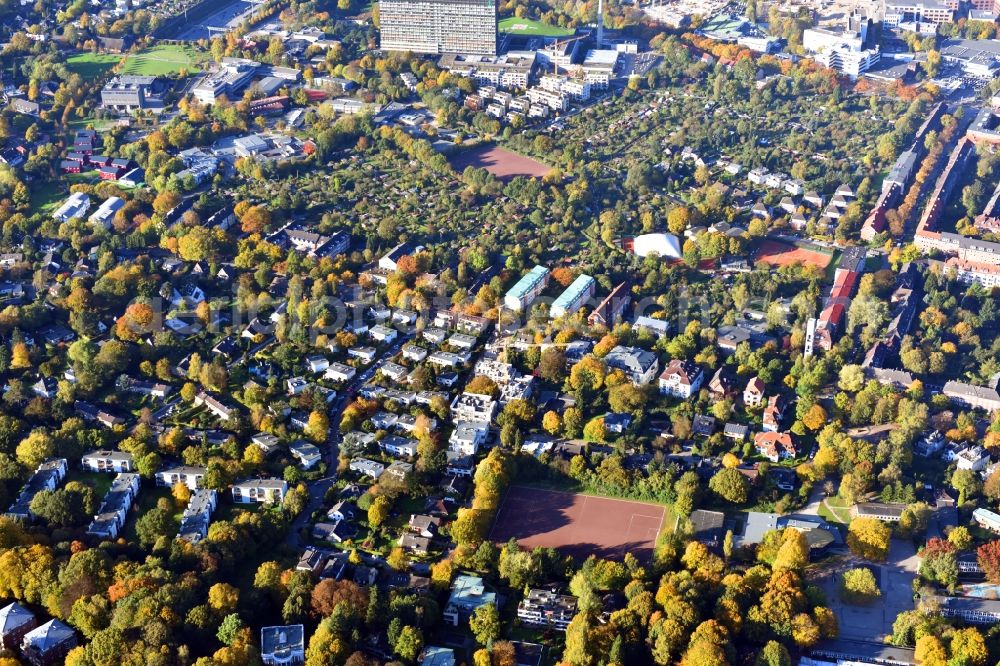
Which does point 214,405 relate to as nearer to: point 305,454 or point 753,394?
point 305,454

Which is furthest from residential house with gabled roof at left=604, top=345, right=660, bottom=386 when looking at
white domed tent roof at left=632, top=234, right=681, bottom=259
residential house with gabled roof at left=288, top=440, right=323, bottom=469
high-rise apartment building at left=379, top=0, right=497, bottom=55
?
high-rise apartment building at left=379, top=0, right=497, bottom=55

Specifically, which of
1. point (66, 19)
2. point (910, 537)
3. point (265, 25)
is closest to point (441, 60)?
point (265, 25)

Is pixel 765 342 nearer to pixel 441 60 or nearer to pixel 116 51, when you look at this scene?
pixel 441 60

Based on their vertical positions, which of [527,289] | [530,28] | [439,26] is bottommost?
[527,289]

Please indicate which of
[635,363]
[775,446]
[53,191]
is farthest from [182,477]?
[53,191]

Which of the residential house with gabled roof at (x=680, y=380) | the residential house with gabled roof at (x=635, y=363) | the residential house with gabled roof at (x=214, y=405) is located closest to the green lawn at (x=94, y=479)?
the residential house with gabled roof at (x=214, y=405)

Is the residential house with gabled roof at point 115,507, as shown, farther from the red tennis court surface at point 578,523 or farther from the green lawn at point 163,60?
the green lawn at point 163,60
